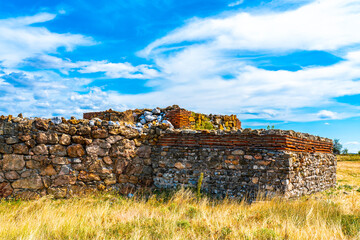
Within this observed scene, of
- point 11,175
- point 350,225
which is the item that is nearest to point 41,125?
point 11,175

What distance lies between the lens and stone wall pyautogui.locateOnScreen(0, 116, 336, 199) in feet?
28.6

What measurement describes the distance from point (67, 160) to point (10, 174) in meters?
1.51

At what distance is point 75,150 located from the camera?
29.9ft

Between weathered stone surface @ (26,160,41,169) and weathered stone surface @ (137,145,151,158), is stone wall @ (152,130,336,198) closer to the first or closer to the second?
weathered stone surface @ (137,145,151,158)

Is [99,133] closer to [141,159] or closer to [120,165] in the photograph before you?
[120,165]

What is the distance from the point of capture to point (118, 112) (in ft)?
46.8

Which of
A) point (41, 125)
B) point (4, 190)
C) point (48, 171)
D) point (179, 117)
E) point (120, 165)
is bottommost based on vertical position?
point (4, 190)

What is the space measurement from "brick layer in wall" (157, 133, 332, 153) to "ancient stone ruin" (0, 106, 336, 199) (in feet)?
0.09

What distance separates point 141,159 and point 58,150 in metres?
2.52

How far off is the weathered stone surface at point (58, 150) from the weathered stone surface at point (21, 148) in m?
0.65

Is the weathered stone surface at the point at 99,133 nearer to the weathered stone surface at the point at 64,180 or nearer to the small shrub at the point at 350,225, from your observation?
the weathered stone surface at the point at 64,180

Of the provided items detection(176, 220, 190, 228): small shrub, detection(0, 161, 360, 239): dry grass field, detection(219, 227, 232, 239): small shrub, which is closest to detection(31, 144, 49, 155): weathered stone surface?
detection(0, 161, 360, 239): dry grass field

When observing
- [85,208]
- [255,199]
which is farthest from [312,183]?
[85,208]

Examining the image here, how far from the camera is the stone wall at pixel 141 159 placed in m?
8.72
